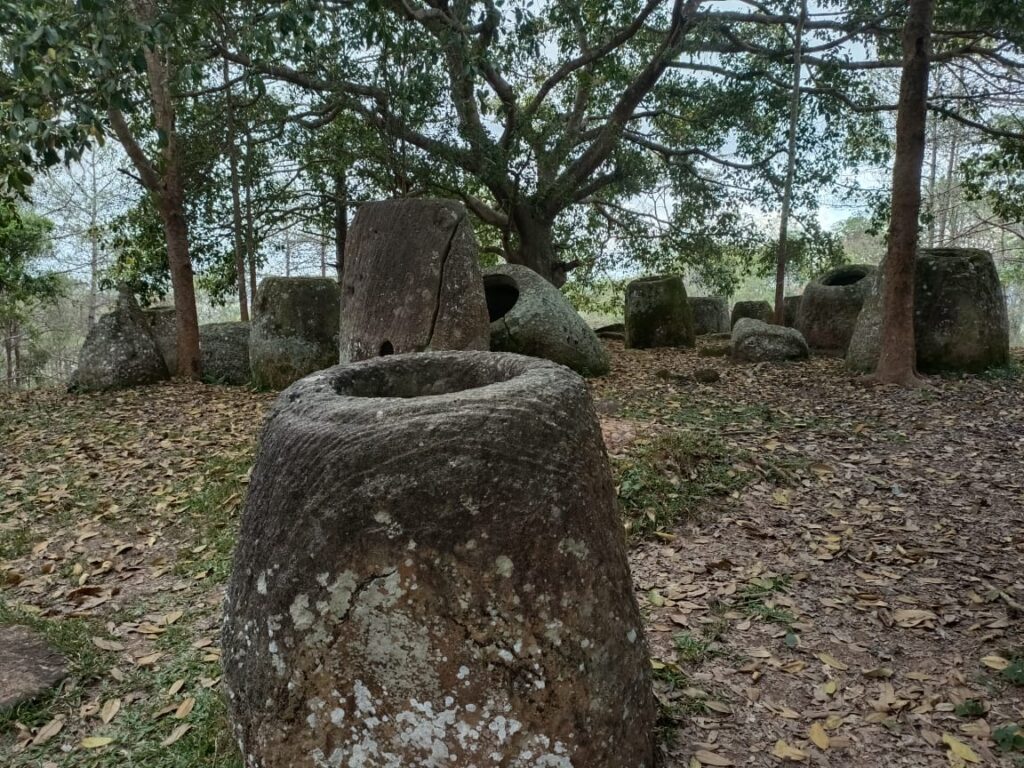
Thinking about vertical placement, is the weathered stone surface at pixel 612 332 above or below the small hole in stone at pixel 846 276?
below

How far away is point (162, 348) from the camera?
9.34m

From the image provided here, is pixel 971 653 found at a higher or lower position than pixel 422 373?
lower

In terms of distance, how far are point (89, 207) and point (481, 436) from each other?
21540 millimetres

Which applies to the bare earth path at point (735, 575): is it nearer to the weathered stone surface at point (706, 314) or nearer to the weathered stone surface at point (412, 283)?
the weathered stone surface at point (412, 283)

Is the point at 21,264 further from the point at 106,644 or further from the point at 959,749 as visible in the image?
the point at 959,749

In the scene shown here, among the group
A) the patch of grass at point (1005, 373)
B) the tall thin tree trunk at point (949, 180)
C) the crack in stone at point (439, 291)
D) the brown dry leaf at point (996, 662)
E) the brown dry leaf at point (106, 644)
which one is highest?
the tall thin tree trunk at point (949, 180)

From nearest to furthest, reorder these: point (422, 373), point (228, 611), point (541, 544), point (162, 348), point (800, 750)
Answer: point (541, 544) → point (228, 611) → point (800, 750) → point (422, 373) → point (162, 348)

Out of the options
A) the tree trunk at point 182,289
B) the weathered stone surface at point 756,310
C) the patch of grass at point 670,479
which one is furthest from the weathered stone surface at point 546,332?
the weathered stone surface at point 756,310

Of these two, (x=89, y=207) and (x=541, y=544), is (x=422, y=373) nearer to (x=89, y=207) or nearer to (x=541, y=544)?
(x=541, y=544)

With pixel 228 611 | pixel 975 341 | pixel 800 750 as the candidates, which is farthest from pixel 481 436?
pixel 975 341

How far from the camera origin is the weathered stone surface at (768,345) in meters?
9.37

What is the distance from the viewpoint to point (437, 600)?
1.78 metres

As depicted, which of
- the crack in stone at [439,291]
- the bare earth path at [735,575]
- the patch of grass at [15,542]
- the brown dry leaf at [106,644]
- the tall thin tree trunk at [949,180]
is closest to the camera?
the bare earth path at [735,575]

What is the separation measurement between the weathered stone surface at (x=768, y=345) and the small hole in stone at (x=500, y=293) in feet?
10.4
